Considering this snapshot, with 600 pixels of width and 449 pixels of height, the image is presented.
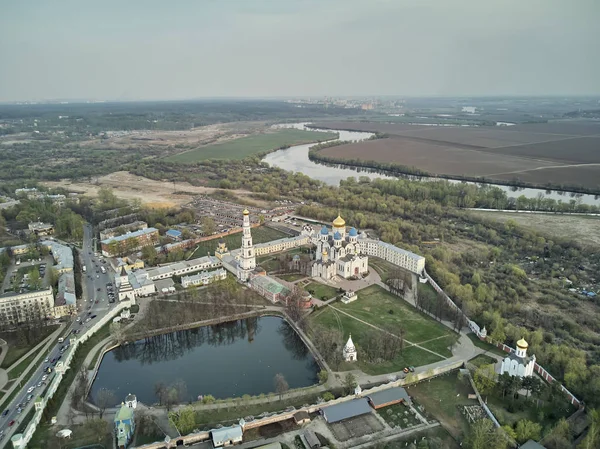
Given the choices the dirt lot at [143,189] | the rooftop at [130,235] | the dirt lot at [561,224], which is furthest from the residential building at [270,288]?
the dirt lot at [561,224]

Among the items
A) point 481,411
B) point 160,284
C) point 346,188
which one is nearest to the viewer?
point 481,411

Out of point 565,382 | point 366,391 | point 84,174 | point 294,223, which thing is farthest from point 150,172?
point 565,382

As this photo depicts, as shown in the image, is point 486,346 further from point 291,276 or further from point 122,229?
point 122,229

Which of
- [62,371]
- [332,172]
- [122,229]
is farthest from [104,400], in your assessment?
[332,172]

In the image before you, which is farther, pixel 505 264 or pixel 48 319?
pixel 505 264

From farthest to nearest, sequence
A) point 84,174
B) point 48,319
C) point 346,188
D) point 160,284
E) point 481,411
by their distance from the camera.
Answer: point 84,174 → point 346,188 → point 160,284 → point 48,319 → point 481,411

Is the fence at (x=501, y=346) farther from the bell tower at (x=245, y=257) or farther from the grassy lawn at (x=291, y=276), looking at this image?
the bell tower at (x=245, y=257)

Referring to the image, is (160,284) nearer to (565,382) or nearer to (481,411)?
(481,411)
